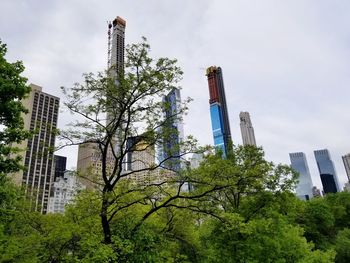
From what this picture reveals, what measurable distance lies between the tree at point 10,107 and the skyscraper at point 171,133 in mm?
6397

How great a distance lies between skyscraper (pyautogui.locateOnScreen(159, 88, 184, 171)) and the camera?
45.6ft

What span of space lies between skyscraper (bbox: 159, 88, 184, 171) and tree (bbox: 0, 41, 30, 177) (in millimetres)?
6397

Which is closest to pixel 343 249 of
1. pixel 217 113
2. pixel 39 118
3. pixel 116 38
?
pixel 39 118

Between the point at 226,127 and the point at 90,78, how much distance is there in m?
190

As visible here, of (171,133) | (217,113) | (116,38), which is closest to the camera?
(171,133)

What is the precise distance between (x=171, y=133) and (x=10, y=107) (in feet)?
23.6

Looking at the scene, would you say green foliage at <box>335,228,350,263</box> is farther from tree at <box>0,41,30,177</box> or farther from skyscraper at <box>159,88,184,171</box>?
tree at <box>0,41,30,177</box>

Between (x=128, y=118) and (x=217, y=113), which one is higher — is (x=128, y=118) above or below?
below

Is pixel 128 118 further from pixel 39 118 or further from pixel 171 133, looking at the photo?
pixel 39 118

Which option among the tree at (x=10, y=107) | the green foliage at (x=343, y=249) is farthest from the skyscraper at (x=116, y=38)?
the tree at (x=10, y=107)

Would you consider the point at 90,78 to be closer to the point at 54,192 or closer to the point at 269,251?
the point at 269,251

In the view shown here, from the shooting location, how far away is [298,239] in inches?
838

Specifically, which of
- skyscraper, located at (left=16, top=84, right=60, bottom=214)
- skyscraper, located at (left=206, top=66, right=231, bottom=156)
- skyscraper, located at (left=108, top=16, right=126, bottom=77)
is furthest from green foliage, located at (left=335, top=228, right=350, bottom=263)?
skyscraper, located at (left=206, top=66, right=231, bottom=156)

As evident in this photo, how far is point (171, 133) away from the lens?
45.8 feet
